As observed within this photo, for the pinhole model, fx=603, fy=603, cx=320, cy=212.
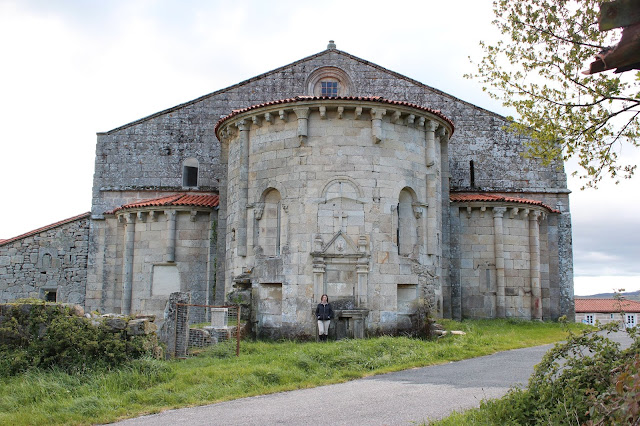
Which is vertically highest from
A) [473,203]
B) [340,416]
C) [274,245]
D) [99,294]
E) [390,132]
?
[390,132]

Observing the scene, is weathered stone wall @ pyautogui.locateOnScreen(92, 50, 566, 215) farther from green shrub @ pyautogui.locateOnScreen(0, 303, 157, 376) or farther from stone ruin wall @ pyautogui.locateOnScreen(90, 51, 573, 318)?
green shrub @ pyautogui.locateOnScreen(0, 303, 157, 376)

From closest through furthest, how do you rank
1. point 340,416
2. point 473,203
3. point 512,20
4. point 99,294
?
point 340,416 < point 512,20 < point 473,203 < point 99,294

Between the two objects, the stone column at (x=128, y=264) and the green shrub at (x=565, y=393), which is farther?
the stone column at (x=128, y=264)

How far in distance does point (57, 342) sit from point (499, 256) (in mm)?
14534

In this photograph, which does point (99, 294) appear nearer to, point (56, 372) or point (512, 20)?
point (56, 372)

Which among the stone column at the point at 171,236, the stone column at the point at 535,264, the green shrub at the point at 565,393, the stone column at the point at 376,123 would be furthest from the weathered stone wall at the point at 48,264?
the green shrub at the point at 565,393

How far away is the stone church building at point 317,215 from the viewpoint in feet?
52.0

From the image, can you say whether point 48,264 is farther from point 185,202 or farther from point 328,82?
point 328,82

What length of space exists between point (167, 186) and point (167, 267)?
13.8 ft

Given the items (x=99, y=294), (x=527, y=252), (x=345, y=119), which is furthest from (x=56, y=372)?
(x=527, y=252)

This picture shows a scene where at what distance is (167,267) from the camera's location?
20562mm

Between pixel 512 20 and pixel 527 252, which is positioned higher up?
pixel 512 20

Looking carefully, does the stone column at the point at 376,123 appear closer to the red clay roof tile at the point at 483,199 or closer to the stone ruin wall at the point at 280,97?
the red clay roof tile at the point at 483,199

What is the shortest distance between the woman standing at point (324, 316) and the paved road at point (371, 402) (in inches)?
152
